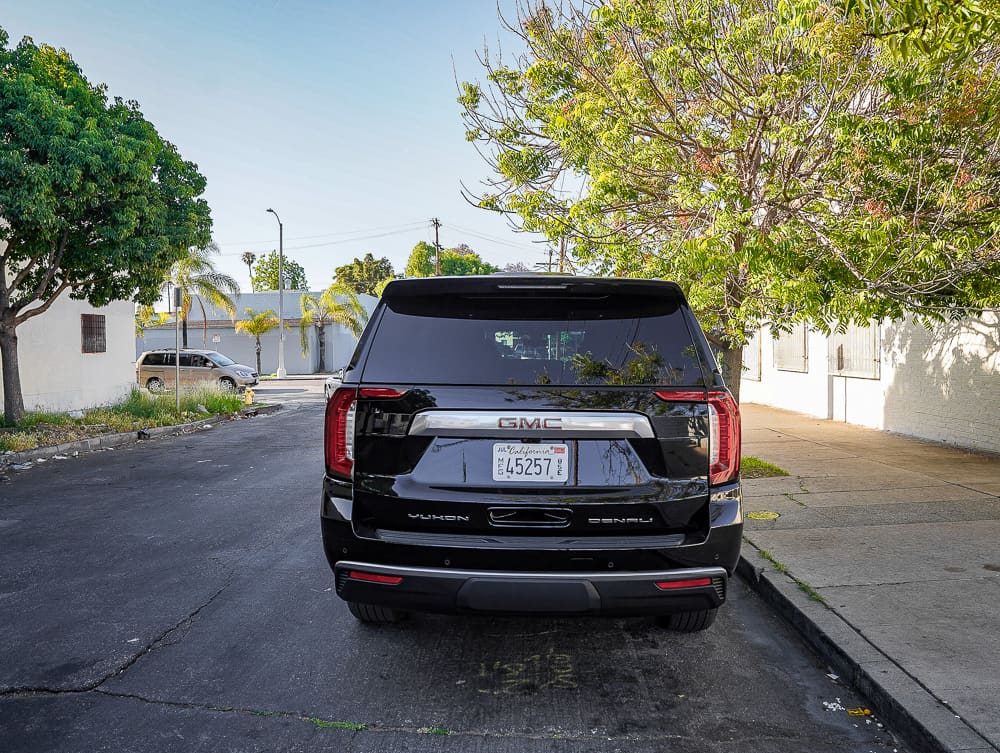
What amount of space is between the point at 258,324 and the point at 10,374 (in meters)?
28.5

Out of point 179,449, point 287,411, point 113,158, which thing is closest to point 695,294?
point 179,449

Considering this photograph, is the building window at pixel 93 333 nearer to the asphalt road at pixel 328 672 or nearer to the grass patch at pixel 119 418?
the grass patch at pixel 119 418

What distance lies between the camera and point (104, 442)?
511 inches

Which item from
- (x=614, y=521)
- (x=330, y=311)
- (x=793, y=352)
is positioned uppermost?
(x=330, y=311)

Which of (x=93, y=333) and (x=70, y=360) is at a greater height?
(x=93, y=333)

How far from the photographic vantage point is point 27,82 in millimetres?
11414

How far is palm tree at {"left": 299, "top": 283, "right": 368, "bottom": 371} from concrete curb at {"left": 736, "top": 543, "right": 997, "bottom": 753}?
3885cm

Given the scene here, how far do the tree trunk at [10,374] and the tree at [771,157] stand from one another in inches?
384

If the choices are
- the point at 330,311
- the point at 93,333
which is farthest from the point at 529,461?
the point at 330,311

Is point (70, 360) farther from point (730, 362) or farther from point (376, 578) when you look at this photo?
point (376, 578)

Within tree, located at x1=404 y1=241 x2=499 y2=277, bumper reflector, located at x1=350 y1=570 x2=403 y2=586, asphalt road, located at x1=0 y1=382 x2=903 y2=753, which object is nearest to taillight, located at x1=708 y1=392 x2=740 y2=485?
asphalt road, located at x1=0 y1=382 x2=903 y2=753

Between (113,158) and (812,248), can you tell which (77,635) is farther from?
(113,158)

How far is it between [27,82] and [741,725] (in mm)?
12943

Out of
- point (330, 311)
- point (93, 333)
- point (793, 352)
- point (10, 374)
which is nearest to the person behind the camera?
point (10, 374)
